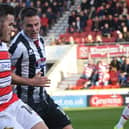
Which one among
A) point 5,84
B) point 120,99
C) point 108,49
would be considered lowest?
point 120,99

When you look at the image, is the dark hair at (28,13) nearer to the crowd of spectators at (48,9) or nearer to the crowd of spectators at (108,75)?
the crowd of spectators at (108,75)

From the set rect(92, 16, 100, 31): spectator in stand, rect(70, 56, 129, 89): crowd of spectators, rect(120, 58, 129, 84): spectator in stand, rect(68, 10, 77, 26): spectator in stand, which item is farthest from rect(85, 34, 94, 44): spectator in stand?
rect(120, 58, 129, 84): spectator in stand

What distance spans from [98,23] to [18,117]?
2070 cm

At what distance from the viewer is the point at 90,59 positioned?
82.5 feet

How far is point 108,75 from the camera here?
22.6m

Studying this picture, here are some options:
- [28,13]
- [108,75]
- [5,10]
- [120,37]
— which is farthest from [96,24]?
[5,10]

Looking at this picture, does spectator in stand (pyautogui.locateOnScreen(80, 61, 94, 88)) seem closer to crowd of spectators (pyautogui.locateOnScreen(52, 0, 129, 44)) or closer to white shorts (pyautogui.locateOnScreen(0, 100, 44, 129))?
crowd of spectators (pyautogui.locateOnScreen(52, 0, 129, 44))

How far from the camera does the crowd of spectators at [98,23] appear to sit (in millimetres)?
24828

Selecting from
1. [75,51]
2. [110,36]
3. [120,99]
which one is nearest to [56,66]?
[75,51]

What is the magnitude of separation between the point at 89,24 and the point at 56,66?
320 cm

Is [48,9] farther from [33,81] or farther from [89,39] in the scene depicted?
[33,81]

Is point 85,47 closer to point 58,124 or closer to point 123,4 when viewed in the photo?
point 123,4

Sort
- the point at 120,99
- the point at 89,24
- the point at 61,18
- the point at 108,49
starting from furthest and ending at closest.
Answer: the point at 61,18 → the point at 89,24 → the point at 108,49 → the point at 120,99

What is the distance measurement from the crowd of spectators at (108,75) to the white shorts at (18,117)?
16.8 m
